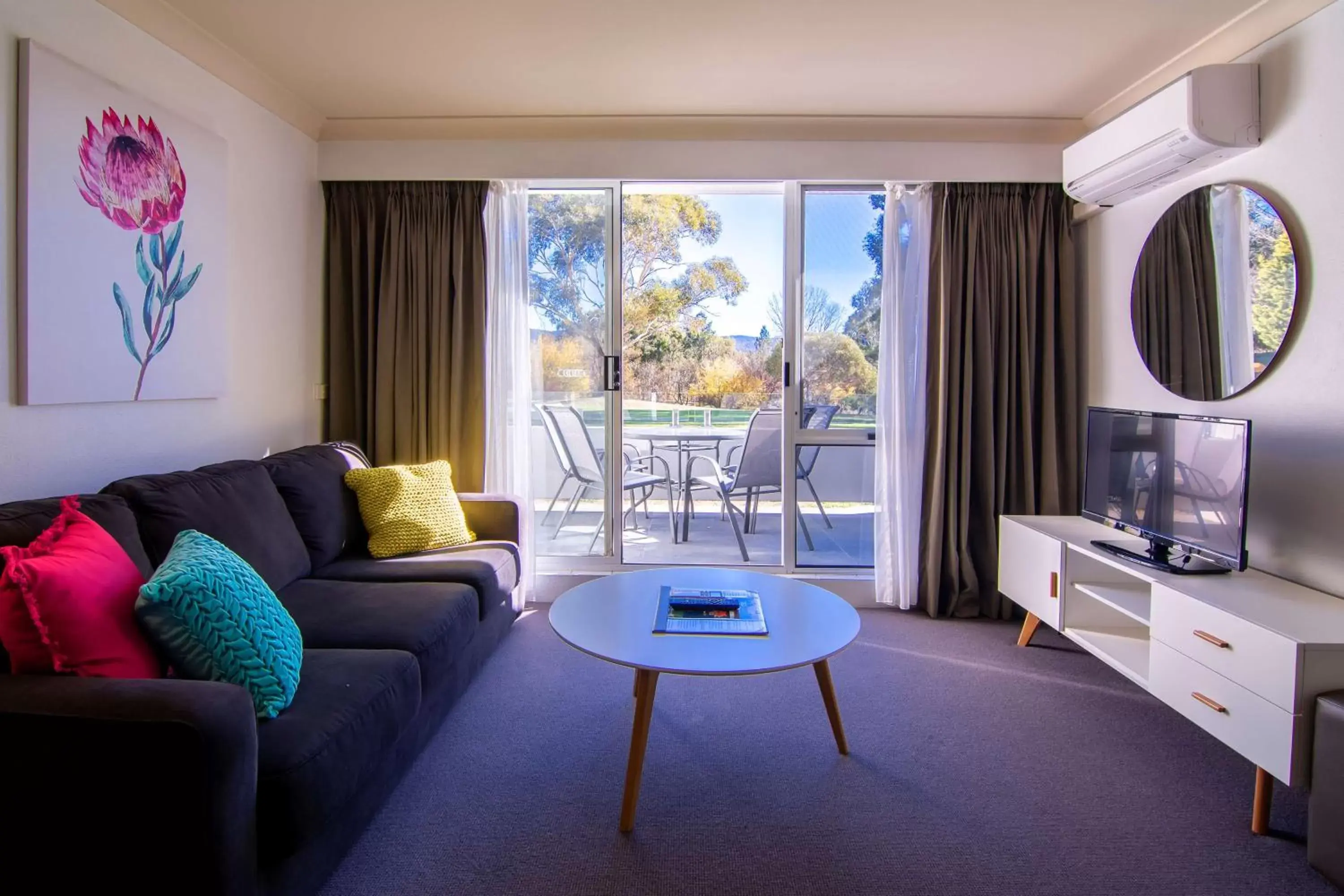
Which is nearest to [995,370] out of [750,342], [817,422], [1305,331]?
[817,422]

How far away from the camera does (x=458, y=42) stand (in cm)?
277

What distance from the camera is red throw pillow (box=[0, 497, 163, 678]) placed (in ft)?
4.63

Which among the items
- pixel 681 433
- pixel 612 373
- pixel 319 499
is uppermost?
pixel 612 373

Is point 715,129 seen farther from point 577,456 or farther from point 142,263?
point 142,263

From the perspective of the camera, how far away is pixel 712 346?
4.30m

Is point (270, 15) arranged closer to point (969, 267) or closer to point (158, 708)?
point (158, 708)

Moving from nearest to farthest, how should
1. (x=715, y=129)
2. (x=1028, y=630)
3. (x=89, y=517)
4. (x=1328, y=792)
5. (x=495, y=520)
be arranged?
(x=1328, y=792)
(x=89, y=517)
(x=1028, y=630)
(x=495, y=520)
(x=715, y=129)

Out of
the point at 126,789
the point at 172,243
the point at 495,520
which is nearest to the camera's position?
the point at 126,789

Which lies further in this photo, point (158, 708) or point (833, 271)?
point (833, 271)

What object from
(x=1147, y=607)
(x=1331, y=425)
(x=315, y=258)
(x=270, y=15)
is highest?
(x=270, y=15)

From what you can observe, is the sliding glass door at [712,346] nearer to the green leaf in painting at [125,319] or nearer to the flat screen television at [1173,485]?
the flat screen television at [1173,485]

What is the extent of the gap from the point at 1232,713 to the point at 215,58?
3951 millimetres

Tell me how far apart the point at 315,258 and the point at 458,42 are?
1.45 meters

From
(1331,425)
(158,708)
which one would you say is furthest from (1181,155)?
(158,708)
